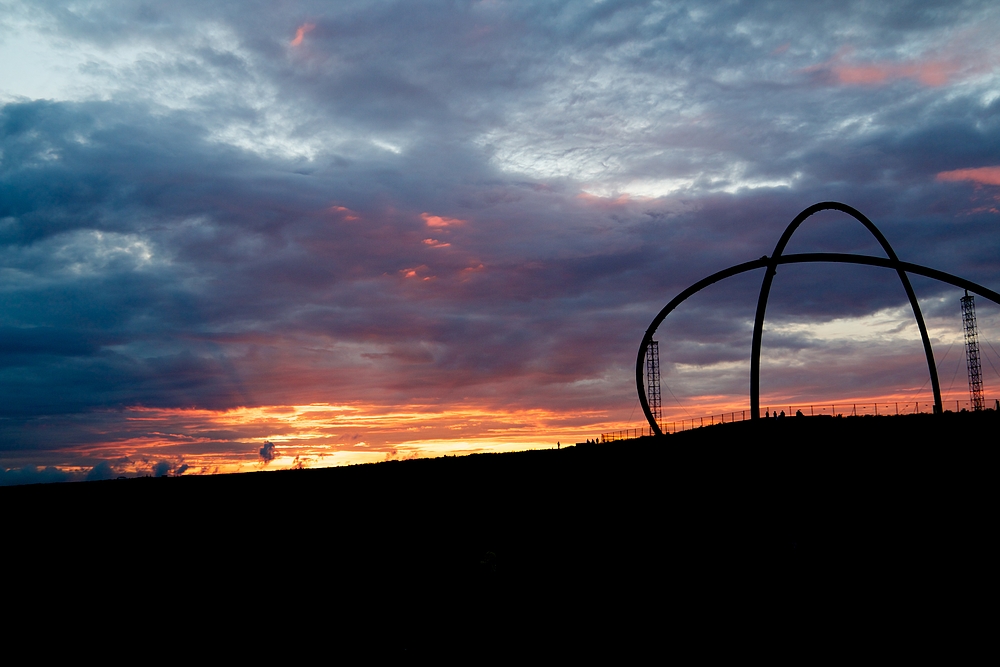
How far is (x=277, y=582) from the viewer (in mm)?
24016

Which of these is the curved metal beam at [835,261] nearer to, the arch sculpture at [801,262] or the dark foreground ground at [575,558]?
the arch sculpture at [801,262]

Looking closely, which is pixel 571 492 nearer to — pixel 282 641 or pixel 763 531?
pixel 763 531

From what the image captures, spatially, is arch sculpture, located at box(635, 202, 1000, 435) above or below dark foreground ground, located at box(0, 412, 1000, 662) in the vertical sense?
above

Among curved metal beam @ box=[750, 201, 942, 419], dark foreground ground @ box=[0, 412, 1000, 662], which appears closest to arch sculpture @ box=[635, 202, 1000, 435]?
curved metal beam @ box=[750, 201, 942, 419]

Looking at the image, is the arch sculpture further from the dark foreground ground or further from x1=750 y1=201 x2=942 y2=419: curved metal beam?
the dark foreground ground

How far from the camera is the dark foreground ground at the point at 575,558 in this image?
18812 millimetres

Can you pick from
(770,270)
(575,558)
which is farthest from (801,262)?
(575,558)

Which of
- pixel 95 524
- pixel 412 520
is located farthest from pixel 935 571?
pixel 95 524

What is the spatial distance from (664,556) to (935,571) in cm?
780

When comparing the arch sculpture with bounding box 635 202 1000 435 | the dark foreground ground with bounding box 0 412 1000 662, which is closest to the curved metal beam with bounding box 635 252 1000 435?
the arch sculpture with bounding box 635 202 1000 435

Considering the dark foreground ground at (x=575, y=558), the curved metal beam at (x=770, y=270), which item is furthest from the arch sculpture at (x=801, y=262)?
the dark foreground ground at (x=575, y=558)

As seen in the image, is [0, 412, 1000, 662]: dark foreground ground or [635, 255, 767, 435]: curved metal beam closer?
[0, 412, 1000, 662]: dark foreground ground

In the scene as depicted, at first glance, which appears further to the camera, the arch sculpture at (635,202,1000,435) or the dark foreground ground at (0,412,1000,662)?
the arch sculpture at (635,202,1000,435)

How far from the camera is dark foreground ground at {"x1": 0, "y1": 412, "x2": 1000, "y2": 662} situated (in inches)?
741
